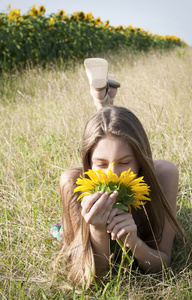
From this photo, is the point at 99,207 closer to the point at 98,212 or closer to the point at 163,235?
the point at 98,212

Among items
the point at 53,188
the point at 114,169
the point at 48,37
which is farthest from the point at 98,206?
the point at 48,37

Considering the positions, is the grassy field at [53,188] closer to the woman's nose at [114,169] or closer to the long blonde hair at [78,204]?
the long blonde hair at [78,204]

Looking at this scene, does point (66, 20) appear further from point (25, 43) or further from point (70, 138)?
point (70, 138)

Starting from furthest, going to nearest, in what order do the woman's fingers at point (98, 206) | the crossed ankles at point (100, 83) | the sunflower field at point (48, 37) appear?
the sunflower field at point (48, 37) → the crossed ankles at point (100, 83) → the woman's fingers at point (98, 206)

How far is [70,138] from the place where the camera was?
10.0 feet

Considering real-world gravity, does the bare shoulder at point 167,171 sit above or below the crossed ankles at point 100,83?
below

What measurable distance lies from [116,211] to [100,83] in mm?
1776

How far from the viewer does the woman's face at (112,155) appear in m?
1.52

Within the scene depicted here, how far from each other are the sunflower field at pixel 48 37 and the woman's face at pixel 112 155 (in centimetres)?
530

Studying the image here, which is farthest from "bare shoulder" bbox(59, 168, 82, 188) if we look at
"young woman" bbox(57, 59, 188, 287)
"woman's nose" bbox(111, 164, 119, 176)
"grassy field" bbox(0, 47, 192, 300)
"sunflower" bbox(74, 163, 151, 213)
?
"sunflower" bbox(74, 163, 151, 213)

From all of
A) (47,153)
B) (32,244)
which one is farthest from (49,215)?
(47,153)

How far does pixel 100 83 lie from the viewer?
284cm

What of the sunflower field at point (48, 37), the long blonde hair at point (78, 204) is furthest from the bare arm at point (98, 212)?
the sunflower field at point (48, 37)

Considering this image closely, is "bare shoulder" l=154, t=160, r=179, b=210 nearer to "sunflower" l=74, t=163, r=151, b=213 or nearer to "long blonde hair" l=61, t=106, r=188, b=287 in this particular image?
"long blonde hair" l=61, t=106, r=188, b=287
